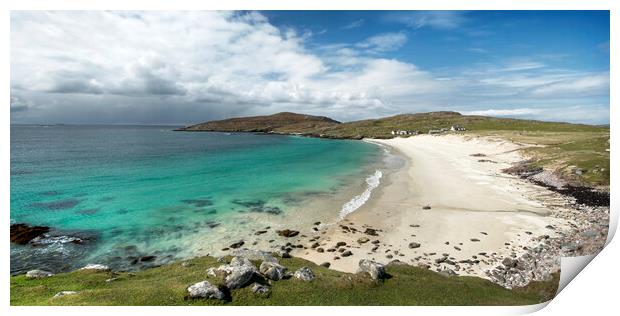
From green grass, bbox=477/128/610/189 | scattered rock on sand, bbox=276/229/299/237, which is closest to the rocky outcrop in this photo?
scattered rock on sand, bbox=276/229/299/237

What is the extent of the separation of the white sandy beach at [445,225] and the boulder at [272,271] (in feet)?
17.9

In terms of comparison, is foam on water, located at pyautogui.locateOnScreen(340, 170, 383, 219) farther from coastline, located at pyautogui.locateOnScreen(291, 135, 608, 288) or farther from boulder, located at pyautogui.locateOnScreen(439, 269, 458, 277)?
boulder, located at pyautogui.locateOnScreen(439, 269, 458, 277)

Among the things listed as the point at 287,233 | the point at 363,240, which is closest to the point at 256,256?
the point at 287,233

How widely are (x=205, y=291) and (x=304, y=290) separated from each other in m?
4.35

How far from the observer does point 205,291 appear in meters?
13.6

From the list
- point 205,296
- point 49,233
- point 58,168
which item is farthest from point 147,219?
point 58,168

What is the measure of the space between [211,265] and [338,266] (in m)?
7.73

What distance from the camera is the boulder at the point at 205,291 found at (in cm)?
1354

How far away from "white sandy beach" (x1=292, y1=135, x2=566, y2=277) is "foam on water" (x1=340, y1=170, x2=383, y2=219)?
890 mm

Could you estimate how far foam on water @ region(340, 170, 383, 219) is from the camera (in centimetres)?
3249

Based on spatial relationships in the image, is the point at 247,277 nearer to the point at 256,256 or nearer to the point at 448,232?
the point at 256,256

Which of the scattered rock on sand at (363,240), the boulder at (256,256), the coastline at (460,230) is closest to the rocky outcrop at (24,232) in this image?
the boulder at (256,256)

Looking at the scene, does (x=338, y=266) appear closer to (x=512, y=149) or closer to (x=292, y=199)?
(x=292, y=199)

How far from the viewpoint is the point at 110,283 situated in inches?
627
